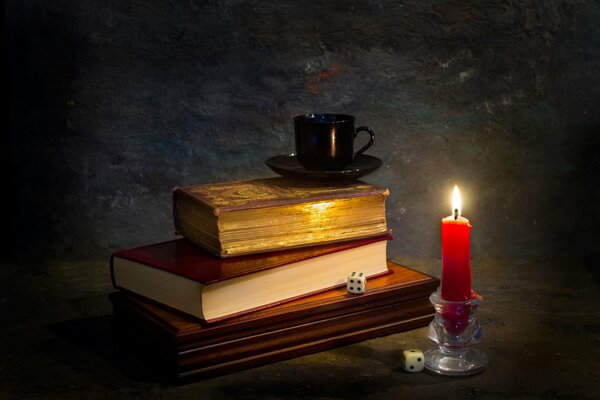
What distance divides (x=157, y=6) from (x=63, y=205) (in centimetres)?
51

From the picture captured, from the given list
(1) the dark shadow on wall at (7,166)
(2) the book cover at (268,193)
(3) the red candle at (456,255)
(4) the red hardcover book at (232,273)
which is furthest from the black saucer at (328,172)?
(1) the dark shadow on wall at (7,166)

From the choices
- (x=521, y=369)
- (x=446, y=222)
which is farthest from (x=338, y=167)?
(x=521, y=369)

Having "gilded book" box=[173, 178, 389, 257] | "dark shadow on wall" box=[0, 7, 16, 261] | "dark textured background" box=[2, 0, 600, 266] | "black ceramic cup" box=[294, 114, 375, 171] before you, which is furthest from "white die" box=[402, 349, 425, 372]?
"dark shadow on wall" box=[0, 7, 16, 261]

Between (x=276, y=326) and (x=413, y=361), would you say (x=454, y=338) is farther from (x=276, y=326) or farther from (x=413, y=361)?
(x=276, y=326)

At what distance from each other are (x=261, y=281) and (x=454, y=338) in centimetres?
33

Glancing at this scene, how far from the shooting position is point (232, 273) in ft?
5.18

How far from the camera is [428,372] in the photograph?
1.58 metres

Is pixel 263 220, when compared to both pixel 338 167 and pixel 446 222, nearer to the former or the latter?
pixel 338 167

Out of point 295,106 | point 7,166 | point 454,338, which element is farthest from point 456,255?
point 7,166

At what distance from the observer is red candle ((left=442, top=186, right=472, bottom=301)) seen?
4.89 feet

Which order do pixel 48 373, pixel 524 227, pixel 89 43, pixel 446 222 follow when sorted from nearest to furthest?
pixel 446 222, pixel 48 373, pixel 89 43, pixel 524 227

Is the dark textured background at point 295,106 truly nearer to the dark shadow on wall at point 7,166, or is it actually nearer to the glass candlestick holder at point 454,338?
the dark shadow on wall at point 7,166

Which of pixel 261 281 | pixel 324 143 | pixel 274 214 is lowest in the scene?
pixel 261 281

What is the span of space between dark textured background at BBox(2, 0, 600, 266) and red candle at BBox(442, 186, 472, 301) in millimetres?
779
